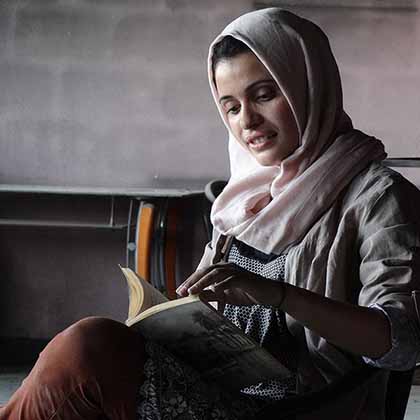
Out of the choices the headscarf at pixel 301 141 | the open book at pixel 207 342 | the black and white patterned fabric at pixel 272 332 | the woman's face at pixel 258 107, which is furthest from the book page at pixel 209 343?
the woman's face at pixel 258 107

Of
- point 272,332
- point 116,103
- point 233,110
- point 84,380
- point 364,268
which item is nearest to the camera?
point 84,380

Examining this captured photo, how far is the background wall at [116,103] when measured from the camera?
3938 mm

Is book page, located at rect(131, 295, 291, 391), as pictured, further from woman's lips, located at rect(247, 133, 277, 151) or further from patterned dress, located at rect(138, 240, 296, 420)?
woman's lips, located at rect(247, 133, 277, 151)

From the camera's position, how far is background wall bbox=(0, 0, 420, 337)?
3938 millimetres

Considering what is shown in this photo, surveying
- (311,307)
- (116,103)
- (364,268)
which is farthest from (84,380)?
(116,103)

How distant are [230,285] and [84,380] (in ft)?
0.77

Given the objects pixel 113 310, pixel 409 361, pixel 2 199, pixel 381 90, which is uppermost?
pixel 381 90

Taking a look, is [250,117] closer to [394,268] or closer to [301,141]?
[301,141]

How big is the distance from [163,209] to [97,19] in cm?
106

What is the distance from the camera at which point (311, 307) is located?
3.83 feet

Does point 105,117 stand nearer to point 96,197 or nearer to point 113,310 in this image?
point 96,197

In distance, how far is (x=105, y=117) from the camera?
4070mm

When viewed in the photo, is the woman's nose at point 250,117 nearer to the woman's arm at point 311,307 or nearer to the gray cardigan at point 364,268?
the gray cardigan at point 364,268

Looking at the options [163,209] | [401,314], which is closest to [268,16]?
[401,314]
